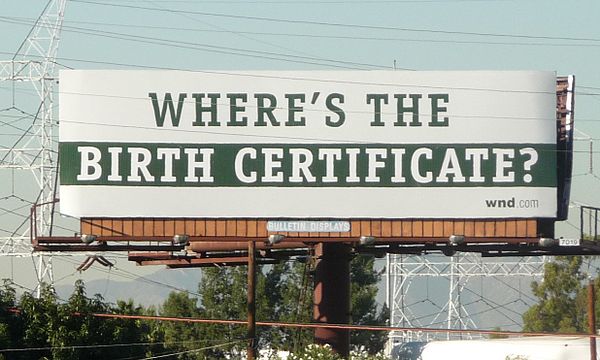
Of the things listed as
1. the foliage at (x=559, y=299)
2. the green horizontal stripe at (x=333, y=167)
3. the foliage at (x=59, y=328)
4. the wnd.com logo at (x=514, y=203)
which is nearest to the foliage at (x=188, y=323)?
the foliage at (x=59, y=328)

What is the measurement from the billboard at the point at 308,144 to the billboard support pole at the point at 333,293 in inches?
68.7

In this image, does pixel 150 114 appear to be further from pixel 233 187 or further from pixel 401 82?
pixel 401 82

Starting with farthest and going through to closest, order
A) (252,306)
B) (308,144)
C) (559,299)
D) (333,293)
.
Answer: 1. (559,299)
2. (333,293)
3. (308,144)
4. (252,306)

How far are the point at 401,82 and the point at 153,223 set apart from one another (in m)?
8.70

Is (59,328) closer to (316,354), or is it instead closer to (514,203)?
(316,354)

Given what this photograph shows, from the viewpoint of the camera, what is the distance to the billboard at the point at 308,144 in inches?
1844

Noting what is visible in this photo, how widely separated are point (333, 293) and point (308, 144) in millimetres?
4811

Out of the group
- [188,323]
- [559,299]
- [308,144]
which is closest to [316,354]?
[308,144]

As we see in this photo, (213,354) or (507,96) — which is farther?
(213,354)

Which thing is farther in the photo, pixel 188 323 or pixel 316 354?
pixel 188 323

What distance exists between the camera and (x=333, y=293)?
48094 millimetres

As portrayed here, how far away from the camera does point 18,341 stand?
152ft

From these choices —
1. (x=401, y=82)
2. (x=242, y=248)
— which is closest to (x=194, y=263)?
(x=242, y=248)

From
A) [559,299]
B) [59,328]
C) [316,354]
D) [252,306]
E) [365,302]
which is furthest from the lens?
[559,299]
